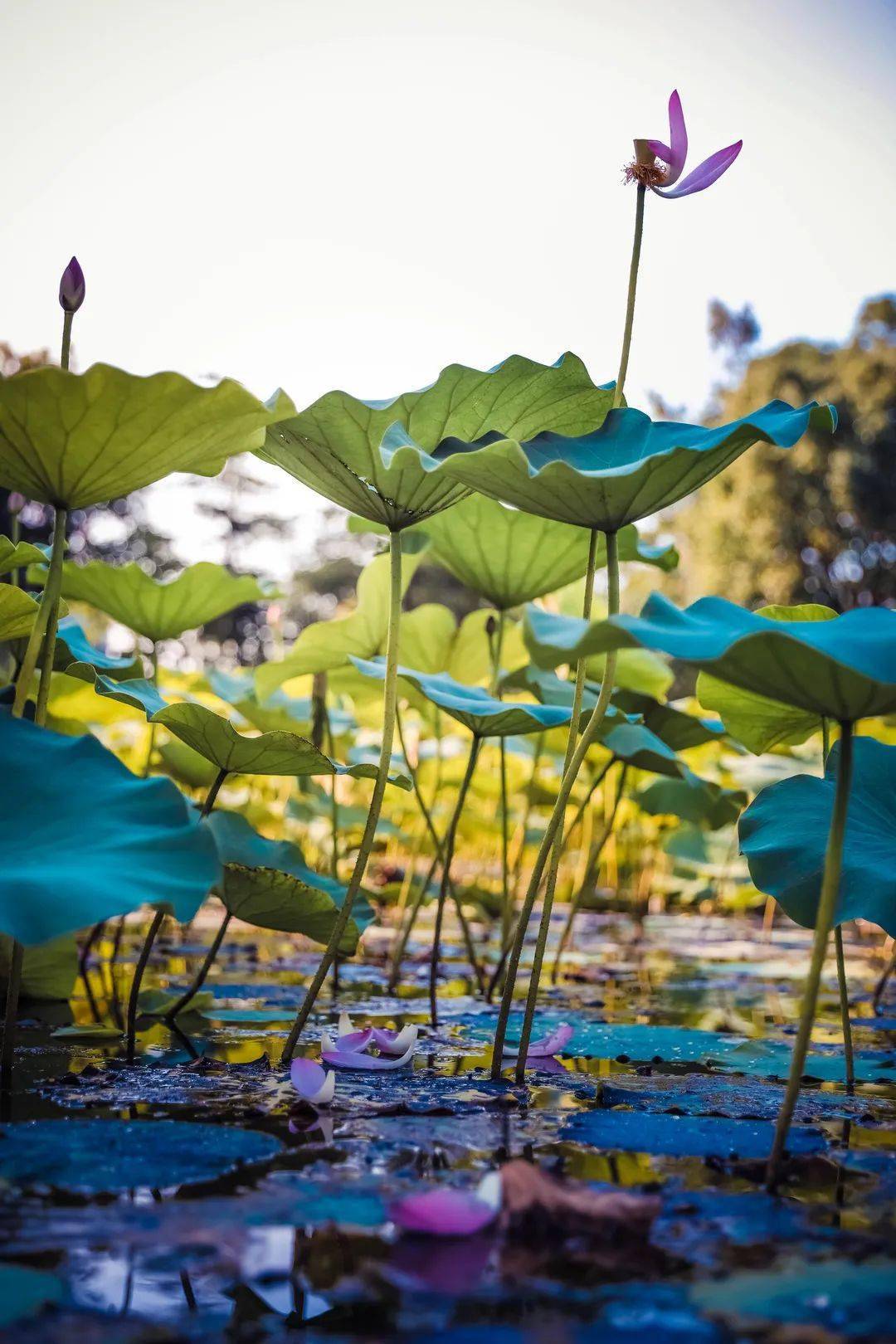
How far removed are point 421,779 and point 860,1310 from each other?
3484mm

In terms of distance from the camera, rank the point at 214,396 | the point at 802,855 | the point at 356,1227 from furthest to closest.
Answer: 1. the point at 802,855
2. the point at 214,396
3. the point at 356,1227

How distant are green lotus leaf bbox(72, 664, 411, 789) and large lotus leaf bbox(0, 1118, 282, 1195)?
44cm

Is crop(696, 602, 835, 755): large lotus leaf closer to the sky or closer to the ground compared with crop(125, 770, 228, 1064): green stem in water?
closer to the sky

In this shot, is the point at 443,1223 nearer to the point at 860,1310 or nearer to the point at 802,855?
the point at 860,1310

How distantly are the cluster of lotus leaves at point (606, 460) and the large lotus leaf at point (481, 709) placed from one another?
1.14 feet

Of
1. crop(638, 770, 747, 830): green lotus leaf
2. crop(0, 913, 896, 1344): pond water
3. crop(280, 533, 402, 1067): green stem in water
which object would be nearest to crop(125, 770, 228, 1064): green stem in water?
crop(0, 913, 896, 1344): pond water

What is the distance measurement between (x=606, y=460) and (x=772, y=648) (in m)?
0.43

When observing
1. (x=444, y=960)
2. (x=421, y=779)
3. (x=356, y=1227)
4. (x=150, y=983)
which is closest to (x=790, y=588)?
(x=421, y=779)

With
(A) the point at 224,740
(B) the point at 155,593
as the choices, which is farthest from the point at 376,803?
(B) the point at 155,593

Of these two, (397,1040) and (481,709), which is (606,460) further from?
(397,1040)

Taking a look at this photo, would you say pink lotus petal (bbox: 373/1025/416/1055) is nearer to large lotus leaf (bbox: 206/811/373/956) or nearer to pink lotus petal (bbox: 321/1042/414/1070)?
pink lotus petal (bbox: 321/1042/414/1070)

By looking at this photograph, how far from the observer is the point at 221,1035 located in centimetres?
153

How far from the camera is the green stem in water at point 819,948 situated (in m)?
0.80

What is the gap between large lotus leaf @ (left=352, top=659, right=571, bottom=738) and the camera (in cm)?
140
